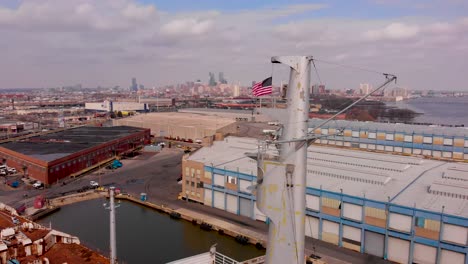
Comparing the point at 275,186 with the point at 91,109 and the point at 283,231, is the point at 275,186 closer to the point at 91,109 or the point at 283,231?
the point at 283,231

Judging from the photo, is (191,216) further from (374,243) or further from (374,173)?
(374,173)

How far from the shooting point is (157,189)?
3981 centimetres

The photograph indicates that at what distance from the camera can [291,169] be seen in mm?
7930

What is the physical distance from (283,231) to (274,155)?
1.73m

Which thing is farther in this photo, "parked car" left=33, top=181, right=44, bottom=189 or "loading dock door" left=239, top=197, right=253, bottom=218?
→ "parked car" left=33, top=181, right=44, bottom=189

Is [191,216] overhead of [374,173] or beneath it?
beneath

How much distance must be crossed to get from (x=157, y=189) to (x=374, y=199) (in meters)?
23.9

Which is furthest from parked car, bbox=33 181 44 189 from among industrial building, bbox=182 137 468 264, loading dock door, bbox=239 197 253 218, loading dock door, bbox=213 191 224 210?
loading dock door, bbox=239 197 253 218

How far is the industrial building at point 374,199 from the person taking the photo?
2225 centimetres

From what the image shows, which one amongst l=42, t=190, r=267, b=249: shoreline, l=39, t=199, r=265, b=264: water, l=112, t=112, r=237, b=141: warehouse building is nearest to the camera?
l=39, t=199, r=265, b=264: water

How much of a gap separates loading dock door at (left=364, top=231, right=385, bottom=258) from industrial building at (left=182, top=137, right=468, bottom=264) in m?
0.06

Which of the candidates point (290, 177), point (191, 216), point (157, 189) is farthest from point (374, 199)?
point (157, 189)

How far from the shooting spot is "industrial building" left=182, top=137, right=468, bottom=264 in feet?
73.0

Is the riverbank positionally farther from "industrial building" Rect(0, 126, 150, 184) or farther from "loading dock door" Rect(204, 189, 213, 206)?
"industrial building" Rect(0, 126, 150, 184)
